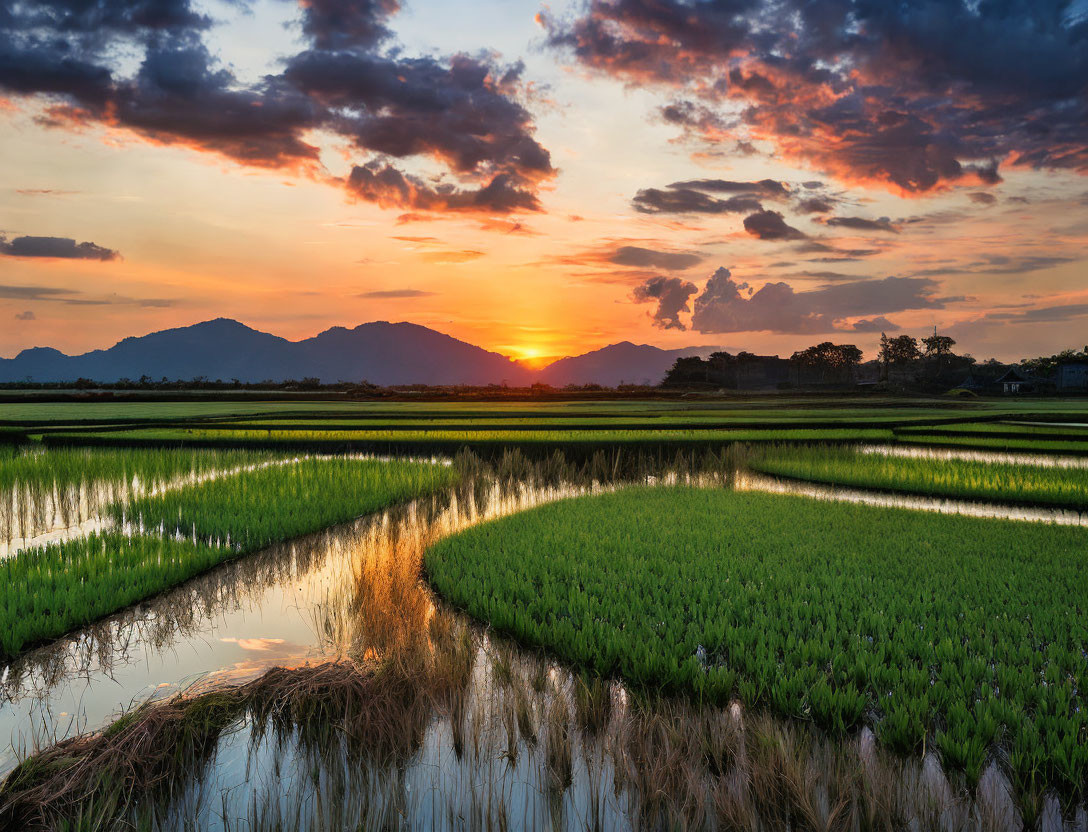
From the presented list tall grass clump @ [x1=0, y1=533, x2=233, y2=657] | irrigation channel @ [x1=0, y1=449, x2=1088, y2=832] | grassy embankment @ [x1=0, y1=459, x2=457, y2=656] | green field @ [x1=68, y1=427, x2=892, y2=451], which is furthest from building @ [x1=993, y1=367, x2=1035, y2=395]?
tall grass clump @ [x1=0, y1=533, x2=233, y2=657]

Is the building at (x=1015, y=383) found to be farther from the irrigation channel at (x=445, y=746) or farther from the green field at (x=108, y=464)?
the irrigation channel at (x=445, y=746)

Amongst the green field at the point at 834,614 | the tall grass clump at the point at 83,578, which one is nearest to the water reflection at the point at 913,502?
the green field at the point at 834,614

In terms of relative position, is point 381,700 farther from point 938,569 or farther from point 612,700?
point 938,569

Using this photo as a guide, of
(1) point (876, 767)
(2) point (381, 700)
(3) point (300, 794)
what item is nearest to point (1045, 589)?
(1) point (876, 767)

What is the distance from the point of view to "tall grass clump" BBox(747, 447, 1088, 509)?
11336 mm

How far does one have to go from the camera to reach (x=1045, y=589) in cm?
586

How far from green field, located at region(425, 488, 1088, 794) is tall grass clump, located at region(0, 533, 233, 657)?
2.83 m

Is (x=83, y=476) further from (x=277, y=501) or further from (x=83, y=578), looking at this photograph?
(x=83, y=578)

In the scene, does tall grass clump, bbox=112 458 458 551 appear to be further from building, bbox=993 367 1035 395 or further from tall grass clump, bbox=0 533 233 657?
building, bbox=993 367 1035 395

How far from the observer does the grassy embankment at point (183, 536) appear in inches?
218

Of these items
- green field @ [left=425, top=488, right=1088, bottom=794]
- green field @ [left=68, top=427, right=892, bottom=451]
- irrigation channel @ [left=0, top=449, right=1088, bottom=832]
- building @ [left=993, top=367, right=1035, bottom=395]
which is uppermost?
building @ [left=993, top=367, right=1035, bottom=395]

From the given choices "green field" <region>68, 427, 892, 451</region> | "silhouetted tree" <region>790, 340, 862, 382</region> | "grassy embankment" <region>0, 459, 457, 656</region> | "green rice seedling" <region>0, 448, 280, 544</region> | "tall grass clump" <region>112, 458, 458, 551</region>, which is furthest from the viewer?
"silhouetted tree" <region>790, 340, 862, 382</region>

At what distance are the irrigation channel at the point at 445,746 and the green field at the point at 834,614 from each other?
0.21m

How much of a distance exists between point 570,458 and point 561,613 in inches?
476
